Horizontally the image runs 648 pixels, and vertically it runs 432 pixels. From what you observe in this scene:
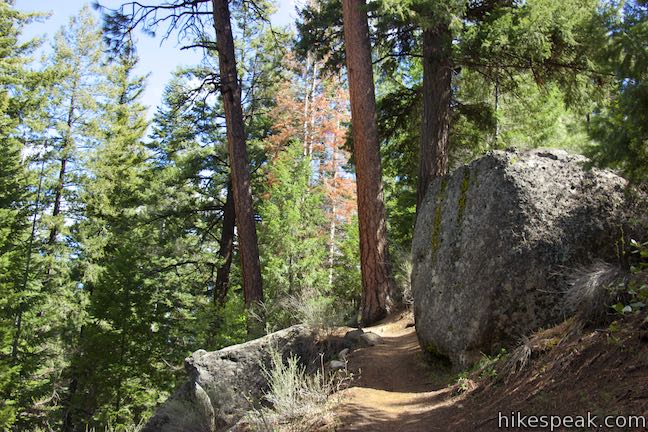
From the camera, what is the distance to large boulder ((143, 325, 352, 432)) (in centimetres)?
670

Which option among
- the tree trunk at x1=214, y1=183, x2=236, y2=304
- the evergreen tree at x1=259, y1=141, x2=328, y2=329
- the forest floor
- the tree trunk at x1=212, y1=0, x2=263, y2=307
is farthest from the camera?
the tree trunk at x1=214, y1=183, x2=236, y2=304

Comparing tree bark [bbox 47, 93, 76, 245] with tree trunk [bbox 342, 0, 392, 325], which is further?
tree bark [bbox 47, 93, 76, 245]

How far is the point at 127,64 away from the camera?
76.6ft

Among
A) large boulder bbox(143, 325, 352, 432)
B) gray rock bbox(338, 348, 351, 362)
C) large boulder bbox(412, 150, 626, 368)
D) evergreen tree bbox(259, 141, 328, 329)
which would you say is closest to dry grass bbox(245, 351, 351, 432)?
gray rock bbox(338, 348, 351, 362)

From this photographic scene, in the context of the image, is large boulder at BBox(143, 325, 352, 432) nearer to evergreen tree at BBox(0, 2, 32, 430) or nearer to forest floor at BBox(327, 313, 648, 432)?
forest floor at BBox(327, 313, 648, 432)

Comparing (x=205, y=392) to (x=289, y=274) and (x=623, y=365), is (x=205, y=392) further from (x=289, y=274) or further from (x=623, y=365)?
(x=289, y=274)

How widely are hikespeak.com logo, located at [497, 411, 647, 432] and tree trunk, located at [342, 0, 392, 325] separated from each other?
17.9 ft

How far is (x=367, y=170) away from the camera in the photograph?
31.0ft

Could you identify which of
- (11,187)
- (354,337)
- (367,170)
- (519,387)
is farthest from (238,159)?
(11,187)

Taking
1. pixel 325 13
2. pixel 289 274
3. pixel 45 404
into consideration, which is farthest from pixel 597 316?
pixel 45 404

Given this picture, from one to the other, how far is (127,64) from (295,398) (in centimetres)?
2225

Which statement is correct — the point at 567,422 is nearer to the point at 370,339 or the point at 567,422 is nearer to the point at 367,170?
the point at 370,339

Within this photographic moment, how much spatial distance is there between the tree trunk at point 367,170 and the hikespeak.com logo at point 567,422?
17.9 ft

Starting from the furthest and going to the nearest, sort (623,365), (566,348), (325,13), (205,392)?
(325,13), (205,392), (566,348), (623,365)
